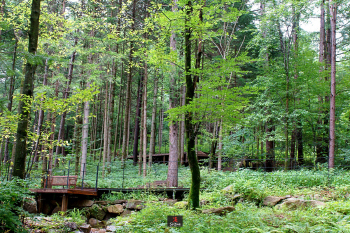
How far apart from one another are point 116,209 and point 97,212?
0.62 metres

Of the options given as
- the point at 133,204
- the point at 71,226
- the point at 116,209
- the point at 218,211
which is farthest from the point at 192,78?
the point at 71,226

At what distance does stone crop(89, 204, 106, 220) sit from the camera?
7.68 meters

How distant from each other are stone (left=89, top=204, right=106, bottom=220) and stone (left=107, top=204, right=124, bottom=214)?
231mm

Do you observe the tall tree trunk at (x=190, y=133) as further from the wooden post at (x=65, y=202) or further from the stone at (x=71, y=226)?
the wooden post at (x=65, y=202)

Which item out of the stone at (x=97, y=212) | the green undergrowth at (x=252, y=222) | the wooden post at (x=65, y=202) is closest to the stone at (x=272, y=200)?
the green undergrowth at (x=252, y=222)

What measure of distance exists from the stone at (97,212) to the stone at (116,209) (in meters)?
0.23

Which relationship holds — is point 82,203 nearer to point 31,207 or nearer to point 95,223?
point 95,223

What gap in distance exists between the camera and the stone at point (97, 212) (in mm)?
7681

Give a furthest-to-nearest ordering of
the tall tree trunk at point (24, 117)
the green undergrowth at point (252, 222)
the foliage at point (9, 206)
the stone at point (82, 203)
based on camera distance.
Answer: the stone at point (82, 203) → the tall tree trunk at point (24, 117) → the green undergrowth at point (252, 222) → the foliage at point (9, 206)

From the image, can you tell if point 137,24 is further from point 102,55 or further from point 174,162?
point 174,162

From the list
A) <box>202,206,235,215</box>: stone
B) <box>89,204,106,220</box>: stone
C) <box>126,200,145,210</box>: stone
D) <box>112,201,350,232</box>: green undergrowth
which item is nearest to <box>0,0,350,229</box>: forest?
<box>202,206,235,215</box>: stone

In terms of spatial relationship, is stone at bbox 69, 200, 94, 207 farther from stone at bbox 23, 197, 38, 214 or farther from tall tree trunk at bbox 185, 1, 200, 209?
tall tree trunk at bbox 185, 1, 200, 209

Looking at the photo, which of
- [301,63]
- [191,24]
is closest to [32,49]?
[191,24]

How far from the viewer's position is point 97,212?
7.74 m
